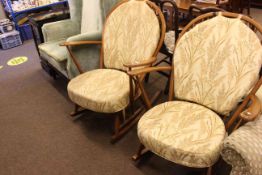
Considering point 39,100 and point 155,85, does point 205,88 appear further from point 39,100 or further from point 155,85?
point 39,100

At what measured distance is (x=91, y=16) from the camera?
231cm

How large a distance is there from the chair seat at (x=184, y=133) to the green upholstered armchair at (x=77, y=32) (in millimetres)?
962

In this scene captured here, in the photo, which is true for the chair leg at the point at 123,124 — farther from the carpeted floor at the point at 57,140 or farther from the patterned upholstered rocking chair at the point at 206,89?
the patterned upholstered rocking chair at the point at 206,89

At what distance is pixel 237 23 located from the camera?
1.30m

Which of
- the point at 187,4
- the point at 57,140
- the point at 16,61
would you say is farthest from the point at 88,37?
the point at 16,61

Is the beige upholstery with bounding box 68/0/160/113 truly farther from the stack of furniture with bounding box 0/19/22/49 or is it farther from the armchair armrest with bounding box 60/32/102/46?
the stack of furniture with bounding box 0/19/22/49

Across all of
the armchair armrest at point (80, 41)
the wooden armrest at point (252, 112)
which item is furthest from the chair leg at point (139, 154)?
the armchair armrest at point (80, 41)

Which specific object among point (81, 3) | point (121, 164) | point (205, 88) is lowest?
point (121, 164)

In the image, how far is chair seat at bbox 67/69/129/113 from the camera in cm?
156

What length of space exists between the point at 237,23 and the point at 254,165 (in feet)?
2.55

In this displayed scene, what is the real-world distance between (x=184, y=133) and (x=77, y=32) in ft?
5.96

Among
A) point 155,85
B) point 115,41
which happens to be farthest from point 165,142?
point 155,85

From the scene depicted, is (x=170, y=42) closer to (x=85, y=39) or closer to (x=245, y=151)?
(x=85, y=39)

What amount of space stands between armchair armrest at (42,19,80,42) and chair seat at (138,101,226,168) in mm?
1545
